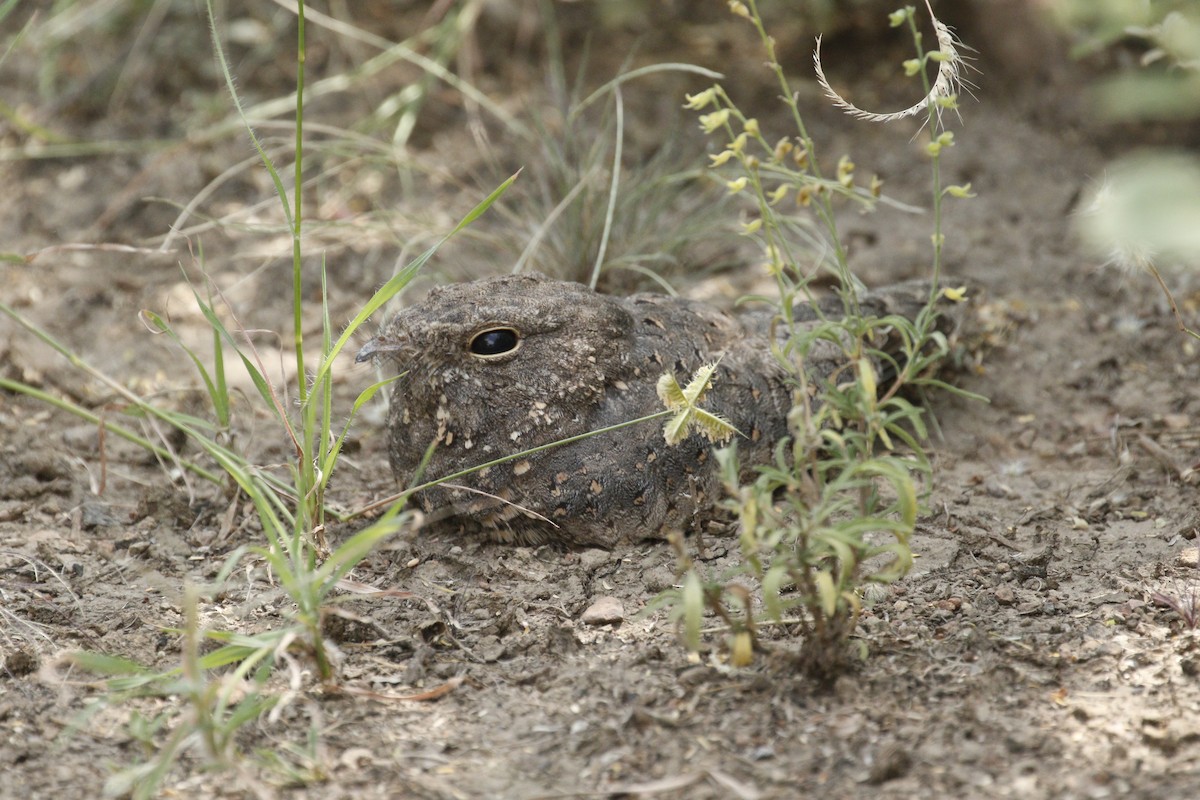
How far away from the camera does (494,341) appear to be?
2.76 meters

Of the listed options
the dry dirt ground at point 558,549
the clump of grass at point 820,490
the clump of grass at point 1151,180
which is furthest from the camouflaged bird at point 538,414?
the clump of grass at point 1151,180

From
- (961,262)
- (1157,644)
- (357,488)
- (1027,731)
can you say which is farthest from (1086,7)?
(357,488)

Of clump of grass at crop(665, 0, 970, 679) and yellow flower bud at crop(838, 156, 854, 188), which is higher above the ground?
yellow flower bud at crop(838, 156, 854, 188)

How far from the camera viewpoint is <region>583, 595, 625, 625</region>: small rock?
252 cm

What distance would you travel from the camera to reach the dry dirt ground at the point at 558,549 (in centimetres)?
204

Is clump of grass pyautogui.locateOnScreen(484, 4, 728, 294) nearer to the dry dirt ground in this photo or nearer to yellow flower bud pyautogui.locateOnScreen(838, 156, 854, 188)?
the dry dirt ground

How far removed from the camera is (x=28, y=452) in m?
3.21

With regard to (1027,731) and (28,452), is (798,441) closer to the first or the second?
(1027,731)

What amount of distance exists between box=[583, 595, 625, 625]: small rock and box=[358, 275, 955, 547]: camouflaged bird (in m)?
0.27

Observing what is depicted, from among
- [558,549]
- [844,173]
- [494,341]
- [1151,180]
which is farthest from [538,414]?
[1151,180]

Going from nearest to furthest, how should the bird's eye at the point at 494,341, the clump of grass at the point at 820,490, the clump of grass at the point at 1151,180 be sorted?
1. the clump of grass at the point at 1151,180
2. the clump of grass at the point at 820,490
3. the bird's eye at the point at 494,341

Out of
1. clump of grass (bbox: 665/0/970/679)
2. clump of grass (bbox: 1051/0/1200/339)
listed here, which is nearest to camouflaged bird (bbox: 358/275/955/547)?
clump of grass (bbox: 665/0/970/679)

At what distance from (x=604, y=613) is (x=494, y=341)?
0.70 meters

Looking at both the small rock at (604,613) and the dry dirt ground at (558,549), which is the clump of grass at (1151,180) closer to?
the dry dirt ground at (558,549)
